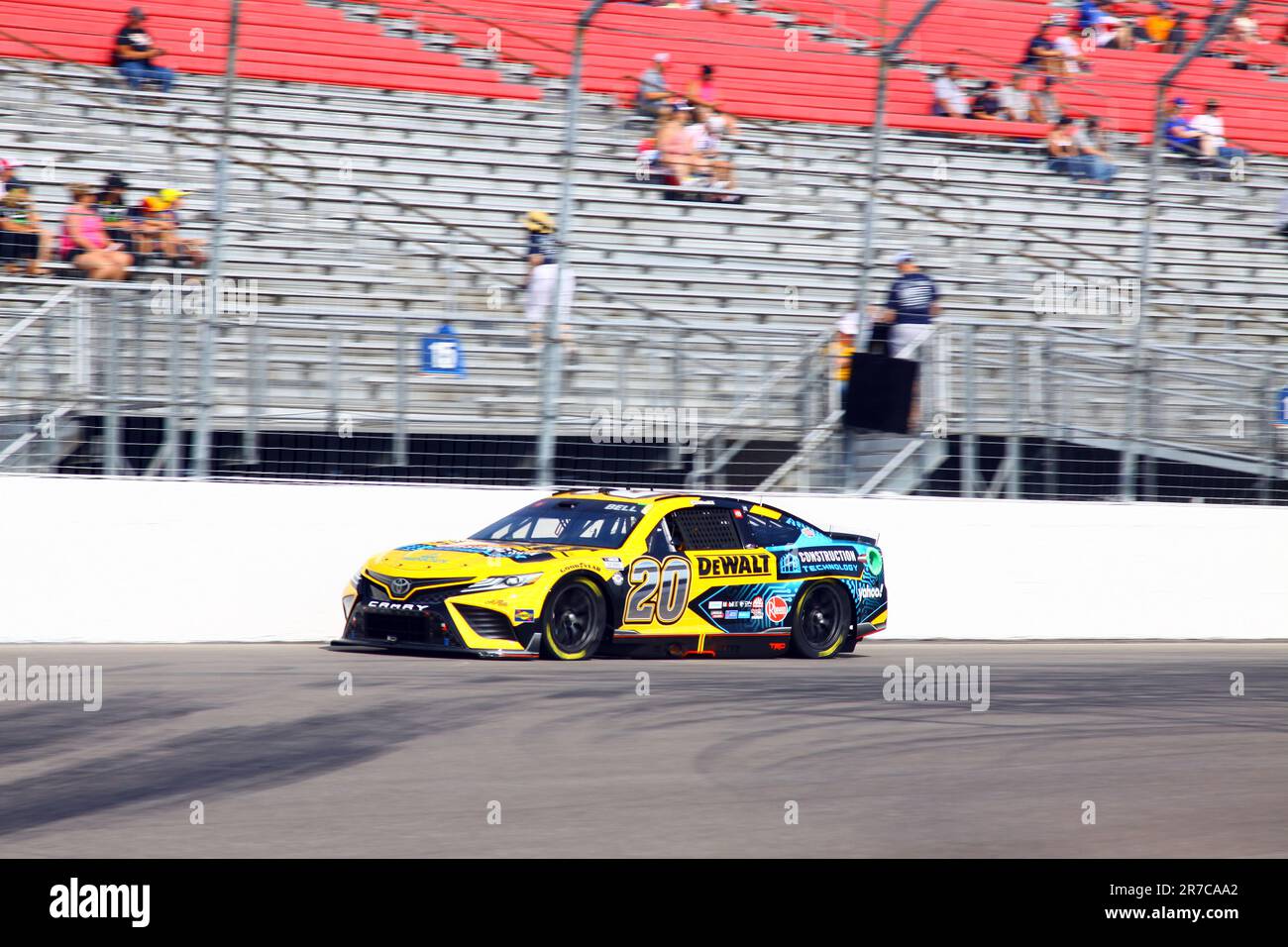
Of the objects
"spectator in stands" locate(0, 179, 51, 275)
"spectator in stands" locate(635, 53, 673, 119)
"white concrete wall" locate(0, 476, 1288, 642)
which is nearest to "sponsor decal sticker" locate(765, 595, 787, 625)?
"white concrete wall" locate(0, 476, 1288, 642)

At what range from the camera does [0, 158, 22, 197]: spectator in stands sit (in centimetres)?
1502

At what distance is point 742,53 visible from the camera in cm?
2170

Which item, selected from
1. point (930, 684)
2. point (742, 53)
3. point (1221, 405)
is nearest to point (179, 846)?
point (930, 684)

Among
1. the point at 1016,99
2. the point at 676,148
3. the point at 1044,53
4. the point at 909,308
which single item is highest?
the point at 1044,53

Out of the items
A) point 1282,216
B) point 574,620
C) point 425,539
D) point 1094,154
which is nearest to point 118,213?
point 425,539

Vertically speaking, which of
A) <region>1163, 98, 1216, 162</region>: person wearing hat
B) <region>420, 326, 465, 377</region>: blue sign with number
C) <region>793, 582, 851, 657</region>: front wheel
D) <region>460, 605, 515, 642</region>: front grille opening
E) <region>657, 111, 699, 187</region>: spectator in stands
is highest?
<region>1163, 98, 1216, 162</region>: person wearing hat

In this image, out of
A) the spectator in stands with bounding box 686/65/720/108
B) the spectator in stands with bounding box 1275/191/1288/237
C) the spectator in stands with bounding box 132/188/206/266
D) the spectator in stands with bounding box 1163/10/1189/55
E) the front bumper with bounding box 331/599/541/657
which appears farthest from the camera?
the spectator in stands with bounding box 1163/10/1189/55

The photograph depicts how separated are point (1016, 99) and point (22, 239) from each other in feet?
42.3

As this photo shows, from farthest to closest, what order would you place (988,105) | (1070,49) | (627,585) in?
(1070,49) → (988,105) → (627,585)

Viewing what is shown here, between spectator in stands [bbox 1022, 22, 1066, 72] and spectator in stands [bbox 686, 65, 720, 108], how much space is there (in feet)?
15.1

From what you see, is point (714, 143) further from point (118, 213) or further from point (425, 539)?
point (118, 213)

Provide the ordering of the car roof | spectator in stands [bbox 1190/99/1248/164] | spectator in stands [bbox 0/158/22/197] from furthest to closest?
spectator in stands [bbox 1190/99/1248/164]
spectator in stands [bbox 0/158/22/197]
the car roof

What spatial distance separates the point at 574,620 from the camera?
1270cm

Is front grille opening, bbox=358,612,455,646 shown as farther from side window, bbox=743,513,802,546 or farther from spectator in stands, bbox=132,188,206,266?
spectator in stands, bbox=132,188,206,266
